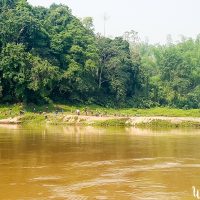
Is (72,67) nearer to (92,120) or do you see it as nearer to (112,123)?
(92,120)

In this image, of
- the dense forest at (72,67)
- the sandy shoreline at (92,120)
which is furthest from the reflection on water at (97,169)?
the dense forest at (72,67)

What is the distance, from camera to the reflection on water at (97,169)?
11.5m

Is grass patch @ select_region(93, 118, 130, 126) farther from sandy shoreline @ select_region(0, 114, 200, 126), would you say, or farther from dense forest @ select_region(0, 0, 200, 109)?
dense forest @ select_region(0, 0, 200, 109)

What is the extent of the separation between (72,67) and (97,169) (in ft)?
118

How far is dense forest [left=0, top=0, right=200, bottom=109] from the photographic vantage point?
4516cm

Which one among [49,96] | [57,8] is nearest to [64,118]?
[49,96]

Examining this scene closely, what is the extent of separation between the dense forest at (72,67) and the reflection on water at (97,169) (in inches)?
849

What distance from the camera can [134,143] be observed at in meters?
23.8

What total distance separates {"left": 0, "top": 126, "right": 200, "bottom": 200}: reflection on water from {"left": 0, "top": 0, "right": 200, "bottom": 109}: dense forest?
21.6m

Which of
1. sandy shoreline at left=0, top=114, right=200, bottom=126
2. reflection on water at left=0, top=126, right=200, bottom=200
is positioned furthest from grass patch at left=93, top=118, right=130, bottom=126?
reflection on water at left=0, top=126, right=200, bottom=200

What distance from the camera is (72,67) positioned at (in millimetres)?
50594

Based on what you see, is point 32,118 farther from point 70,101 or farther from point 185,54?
point 185,54

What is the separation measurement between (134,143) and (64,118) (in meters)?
16.1

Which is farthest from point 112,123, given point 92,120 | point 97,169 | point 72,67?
point 97,169
